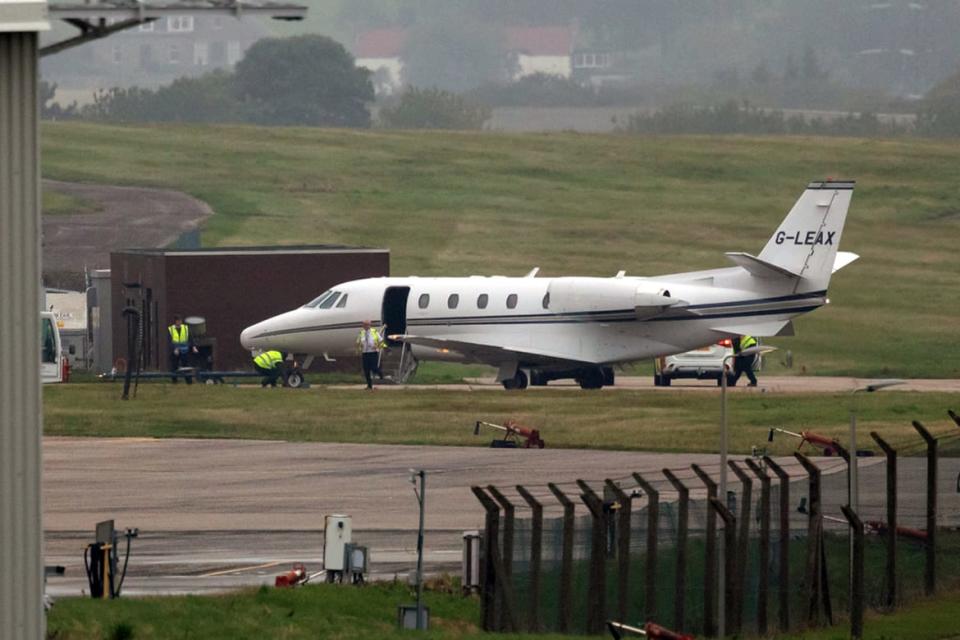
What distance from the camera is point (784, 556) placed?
22297mm

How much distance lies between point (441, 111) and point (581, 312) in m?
79.4

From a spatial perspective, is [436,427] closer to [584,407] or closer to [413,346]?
[584,407]

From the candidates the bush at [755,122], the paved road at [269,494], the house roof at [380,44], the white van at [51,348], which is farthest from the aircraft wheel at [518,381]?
the house roof at [380,44]

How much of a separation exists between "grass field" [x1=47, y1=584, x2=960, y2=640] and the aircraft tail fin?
24756 millimetres

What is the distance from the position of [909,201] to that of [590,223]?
50.8 ft

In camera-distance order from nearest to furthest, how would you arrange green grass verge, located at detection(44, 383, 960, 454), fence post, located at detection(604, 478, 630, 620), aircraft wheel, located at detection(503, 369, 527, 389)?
fence post, located at detection(604, 478, 630, 620), green grass verge, located at detection(44, 383, 960, 454), aircraft wheel, located at detection(503, 369, 527, 389)

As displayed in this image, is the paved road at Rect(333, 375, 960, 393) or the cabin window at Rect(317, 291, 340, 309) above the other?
the cabin window at Rect(317, 291, 340, 309)

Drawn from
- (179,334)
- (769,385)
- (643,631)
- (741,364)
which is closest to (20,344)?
(643,631)

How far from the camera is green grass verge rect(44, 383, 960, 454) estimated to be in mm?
39000

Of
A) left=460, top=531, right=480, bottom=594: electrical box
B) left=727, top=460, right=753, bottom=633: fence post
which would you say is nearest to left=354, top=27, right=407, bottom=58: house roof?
left=460, top=531, right=480, bottom=594: electrical box

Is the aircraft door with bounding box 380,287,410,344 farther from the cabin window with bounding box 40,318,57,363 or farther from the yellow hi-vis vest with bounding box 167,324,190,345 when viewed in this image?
the cabin window with bounding box 40,318,57,363

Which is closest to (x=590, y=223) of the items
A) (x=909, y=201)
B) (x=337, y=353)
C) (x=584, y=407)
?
(x=909, y=201)

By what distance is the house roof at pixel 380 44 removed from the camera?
145 meters

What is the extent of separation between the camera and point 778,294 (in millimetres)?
47812
